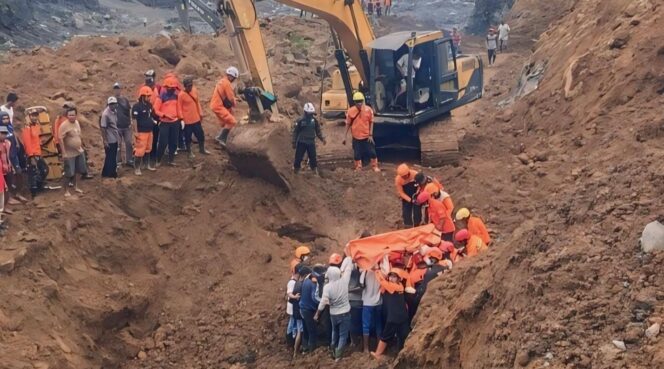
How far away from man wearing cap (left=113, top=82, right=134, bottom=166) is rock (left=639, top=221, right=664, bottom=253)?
853 cm

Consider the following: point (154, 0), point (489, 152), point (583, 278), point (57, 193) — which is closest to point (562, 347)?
point (583, 278)

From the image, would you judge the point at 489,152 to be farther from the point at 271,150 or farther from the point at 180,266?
the point at 180,266

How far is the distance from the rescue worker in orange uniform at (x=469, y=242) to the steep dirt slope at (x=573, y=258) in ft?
2.66

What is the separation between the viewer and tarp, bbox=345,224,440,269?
10.2 metres

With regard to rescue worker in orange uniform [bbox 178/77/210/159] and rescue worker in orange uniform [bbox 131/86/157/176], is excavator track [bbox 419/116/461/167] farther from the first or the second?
rescue worker in orange uniform [bbox 131/86/157/176]

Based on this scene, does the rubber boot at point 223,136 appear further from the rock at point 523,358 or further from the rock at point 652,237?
the rock at point 523,358

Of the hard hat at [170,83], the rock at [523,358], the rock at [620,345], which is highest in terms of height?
the hard hat at [170,83]

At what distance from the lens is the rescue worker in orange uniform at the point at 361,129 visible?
50.1 ft

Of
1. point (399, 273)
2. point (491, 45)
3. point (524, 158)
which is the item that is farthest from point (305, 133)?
point (491, 45)

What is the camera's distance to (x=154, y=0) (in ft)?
143

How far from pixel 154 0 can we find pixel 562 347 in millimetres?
39777

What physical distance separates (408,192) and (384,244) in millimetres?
2767

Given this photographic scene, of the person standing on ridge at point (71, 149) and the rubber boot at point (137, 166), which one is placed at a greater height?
the person standing on ridge at point (71, 149)

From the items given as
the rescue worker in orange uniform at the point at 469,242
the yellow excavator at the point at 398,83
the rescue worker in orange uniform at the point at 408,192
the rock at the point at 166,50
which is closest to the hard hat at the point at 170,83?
the yellow excavator at the point at 398,83
